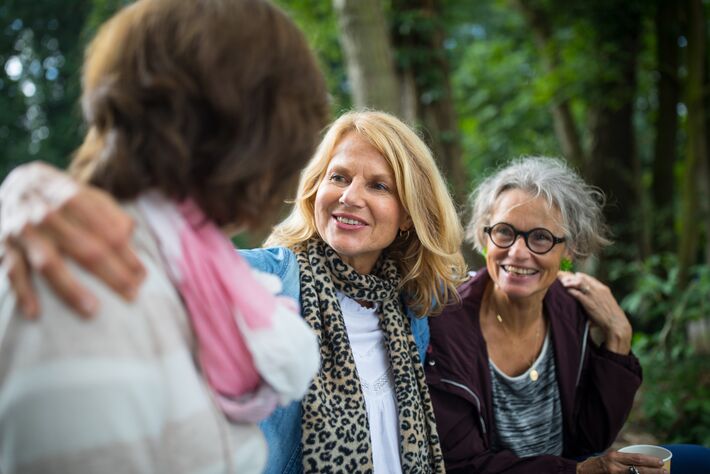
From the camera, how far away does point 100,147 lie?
1.03 meters

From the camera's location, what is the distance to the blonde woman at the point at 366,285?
1.94m

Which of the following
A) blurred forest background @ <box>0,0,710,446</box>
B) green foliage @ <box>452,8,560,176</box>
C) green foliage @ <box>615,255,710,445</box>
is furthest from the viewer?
green foliage @ <box>452,8,560,176</box>

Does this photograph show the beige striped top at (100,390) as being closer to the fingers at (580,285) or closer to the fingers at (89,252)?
the fingers at (89,252)

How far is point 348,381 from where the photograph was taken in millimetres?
2006

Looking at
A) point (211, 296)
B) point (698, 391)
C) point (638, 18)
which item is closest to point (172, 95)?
point (211, 296)

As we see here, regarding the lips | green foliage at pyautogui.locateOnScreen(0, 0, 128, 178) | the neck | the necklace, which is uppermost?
green foliage at pyautogui.locateOnScreen(0, 0, 128, 178)

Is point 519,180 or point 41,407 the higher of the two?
point 519,180

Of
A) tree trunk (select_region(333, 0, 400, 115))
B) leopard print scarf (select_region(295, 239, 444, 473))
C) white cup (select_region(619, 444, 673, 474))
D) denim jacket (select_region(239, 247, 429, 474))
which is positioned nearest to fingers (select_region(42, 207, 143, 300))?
denim jacket (select_region(239, 247, 429, 474))

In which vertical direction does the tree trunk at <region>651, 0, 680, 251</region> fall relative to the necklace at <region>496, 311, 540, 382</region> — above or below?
above

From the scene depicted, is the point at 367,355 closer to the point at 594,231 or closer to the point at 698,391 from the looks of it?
the point at 594,231

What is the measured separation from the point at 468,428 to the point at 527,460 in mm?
238

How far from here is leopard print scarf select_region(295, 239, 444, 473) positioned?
1910 millimetres

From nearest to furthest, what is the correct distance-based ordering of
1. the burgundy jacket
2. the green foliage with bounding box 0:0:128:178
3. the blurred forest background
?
the burgundy jacket, the blurred forest background, the green foliage with bounding box 0:0:128:178

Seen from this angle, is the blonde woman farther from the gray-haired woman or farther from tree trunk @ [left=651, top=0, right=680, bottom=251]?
tree trunk @ [left=651, top=0, right=680, bottom=251]
